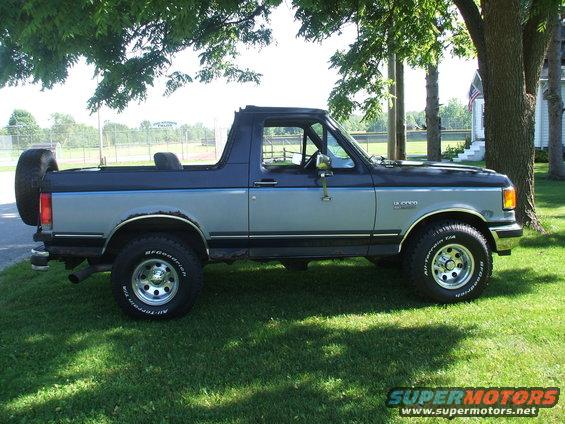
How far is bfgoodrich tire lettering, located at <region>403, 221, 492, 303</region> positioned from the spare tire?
12.3 feet

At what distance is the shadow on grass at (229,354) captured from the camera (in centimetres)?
369

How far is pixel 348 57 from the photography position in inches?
430

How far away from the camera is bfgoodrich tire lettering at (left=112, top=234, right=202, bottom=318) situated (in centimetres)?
527

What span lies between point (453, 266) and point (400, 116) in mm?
9454

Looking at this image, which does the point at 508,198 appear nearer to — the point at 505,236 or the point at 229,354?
the point at 505,236

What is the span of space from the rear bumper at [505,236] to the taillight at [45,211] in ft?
14.0

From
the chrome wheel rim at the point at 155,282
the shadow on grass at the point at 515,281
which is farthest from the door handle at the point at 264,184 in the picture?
the shadow on grass at the point at 515,281

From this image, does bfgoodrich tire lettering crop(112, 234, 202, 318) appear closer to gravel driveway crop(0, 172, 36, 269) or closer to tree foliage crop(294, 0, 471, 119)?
gravel driveway crop(0, 172, 36, 269)

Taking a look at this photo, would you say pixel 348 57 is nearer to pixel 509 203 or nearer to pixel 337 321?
pixel 509 203

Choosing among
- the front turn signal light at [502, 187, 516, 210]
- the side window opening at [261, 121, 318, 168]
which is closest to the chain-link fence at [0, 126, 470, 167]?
the side window opening at [261, 121, 318, 168]

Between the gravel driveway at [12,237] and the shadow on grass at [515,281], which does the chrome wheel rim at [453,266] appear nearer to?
the shadow on grass at [515,281]

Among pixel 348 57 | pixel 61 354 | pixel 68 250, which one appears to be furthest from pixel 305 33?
pixel 61 354

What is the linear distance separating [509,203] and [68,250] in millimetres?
4339

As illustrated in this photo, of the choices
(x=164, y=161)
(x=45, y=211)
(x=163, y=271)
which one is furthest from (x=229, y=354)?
(x=164, y=161)
